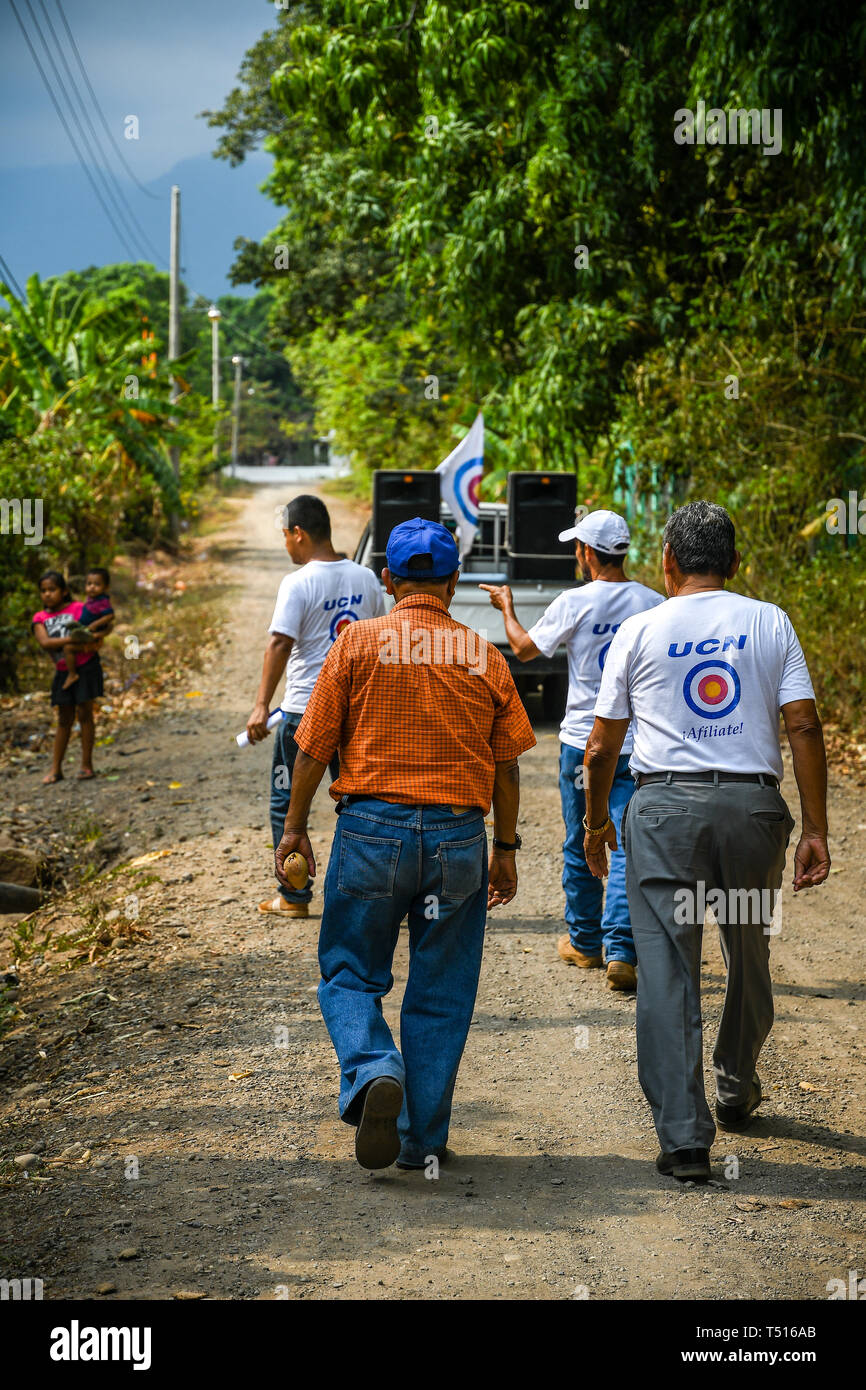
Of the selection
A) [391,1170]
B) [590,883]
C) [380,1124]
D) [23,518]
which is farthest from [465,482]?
[380,1124]

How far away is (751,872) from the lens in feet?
13.2

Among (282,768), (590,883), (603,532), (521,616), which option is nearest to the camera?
(603,532)

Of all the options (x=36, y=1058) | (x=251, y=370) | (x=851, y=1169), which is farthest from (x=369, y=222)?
(x=251, y=370)

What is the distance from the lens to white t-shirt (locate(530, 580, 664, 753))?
571 centimetres

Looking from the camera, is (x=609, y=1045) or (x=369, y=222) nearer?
(x=609, y=1045)

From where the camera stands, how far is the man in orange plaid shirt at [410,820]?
394 cm

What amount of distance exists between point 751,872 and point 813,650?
24.4 ft

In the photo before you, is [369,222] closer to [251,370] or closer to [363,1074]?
[363,1074]

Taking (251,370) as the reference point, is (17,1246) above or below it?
below

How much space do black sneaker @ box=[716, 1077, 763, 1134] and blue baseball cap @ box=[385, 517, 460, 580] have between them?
2.01 meters

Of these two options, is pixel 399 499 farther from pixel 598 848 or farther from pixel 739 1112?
pixel 739 1112

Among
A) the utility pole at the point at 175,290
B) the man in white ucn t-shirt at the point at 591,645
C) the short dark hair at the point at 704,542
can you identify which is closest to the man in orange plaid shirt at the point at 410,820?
the short dark hair at the point at 704,542

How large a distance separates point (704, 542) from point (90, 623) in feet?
24.6

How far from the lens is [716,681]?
4086 mm
